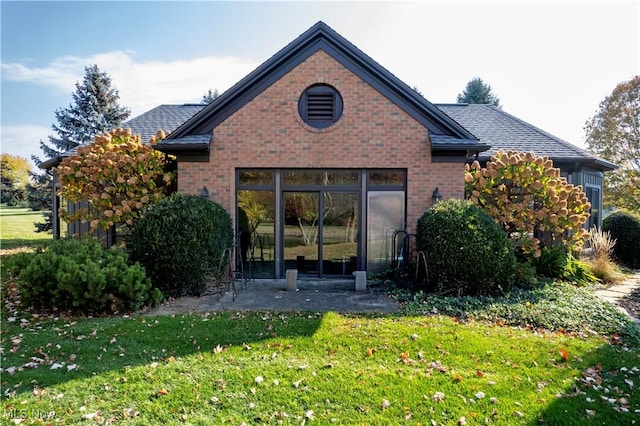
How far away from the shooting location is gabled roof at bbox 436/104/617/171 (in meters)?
11.0

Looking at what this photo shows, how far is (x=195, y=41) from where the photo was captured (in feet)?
32.7

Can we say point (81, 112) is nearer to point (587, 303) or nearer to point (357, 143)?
point (357, 143)

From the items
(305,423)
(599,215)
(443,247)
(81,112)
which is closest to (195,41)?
(443,247)

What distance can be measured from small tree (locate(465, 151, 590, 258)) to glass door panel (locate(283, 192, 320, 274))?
13.0 feet

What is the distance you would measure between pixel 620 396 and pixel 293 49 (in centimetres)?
856

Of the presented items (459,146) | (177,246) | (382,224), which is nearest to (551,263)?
(459,146)

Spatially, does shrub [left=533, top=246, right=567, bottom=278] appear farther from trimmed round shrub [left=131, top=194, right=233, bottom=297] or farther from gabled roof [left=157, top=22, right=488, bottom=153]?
trimmed round shrub [left=131, top=194, right=233, bottom=297]

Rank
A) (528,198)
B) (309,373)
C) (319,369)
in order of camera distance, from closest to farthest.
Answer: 1. (309,373)
2. (319,369)
3. (528,198)

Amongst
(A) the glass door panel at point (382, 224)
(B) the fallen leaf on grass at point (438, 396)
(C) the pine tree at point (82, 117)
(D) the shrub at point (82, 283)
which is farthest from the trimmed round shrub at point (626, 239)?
(C) the pine tree at point (82, 117)

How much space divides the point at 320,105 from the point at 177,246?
15.6 ft

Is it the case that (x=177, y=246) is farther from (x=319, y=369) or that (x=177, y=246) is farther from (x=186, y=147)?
(x=319, y=369)

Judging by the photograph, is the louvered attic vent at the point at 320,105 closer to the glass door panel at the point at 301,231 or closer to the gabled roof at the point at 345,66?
the gabled roof at the point at 345,66

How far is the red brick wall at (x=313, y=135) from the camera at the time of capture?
899 cm

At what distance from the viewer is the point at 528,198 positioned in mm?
8875
